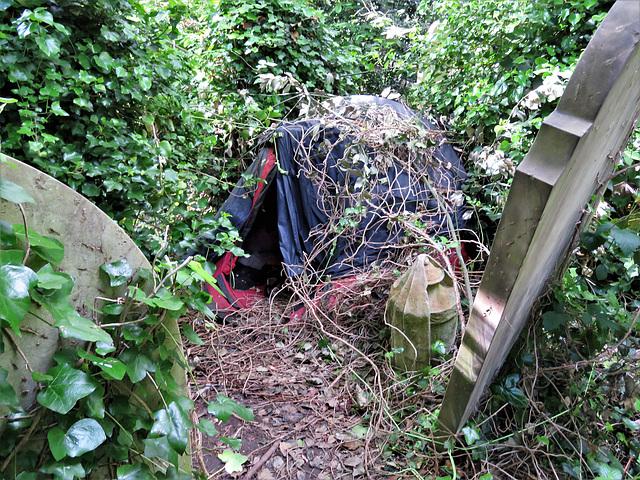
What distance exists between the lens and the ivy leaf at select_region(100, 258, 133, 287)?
43.9 inches

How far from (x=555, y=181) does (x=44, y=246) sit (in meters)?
1.30

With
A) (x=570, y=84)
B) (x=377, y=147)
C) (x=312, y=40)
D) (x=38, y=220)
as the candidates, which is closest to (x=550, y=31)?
(x=377, y=147)

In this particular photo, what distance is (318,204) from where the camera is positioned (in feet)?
11.7

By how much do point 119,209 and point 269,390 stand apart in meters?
1.64

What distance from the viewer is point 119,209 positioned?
7.70 ft

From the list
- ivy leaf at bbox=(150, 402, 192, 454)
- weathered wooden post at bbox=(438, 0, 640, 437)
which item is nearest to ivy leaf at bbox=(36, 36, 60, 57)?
ivy leaf at bbox=(150, 402, 192, 454)

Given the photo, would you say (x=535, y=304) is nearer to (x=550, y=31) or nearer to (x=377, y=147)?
(x=377, y=147)

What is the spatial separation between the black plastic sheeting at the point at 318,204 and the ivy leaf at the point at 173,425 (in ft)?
7.62

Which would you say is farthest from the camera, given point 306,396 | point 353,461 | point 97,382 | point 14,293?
point 306,396

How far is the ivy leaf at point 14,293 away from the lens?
2.36 ft

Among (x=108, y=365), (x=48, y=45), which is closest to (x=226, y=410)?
(x=108, y=365)

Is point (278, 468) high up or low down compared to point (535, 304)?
down

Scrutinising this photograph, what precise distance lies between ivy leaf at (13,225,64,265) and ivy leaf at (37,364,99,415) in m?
0.28

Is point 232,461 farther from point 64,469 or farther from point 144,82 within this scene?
point 144,82
